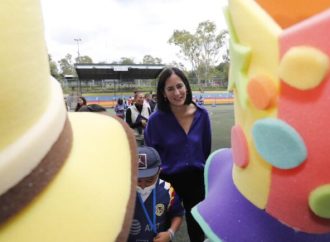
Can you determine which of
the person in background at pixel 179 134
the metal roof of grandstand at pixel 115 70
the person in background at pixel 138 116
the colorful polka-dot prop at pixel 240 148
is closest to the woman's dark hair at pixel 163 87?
the person in background at pixel 179 134

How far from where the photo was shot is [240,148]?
0.85 m

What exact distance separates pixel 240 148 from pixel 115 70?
14.7 m

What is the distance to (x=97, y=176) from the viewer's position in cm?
58

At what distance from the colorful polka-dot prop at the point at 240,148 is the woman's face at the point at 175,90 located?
3.17 ft

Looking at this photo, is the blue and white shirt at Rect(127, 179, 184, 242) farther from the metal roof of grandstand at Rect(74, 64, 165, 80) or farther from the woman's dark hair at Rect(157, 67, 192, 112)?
the metal roof of grandstand at Rect(74, 64, 165, 80)

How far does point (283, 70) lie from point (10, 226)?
0.53m

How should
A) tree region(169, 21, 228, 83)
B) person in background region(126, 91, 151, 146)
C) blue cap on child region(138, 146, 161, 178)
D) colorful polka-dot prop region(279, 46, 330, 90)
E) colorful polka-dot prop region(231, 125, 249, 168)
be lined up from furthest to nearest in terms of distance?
tree region(169, 21, 228, 83), person in background region(126, 91, 151, 146), blue cap on child region(138, 146, 161, 178), colorful polka-dot prop region(231, 125, 249, 168), colorful polka-dot prop region(279, 46, 330, 90)

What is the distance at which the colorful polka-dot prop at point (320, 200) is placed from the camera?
700mm

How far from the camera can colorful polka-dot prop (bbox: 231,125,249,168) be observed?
837 millimetres

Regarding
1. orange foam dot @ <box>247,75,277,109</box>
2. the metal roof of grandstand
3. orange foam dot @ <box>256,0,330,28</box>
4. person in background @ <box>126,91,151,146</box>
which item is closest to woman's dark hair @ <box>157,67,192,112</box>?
orange foam dot @ <box>256,0,330,28</box>

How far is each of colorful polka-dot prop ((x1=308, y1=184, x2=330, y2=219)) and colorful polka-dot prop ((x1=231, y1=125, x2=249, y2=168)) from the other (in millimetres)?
170

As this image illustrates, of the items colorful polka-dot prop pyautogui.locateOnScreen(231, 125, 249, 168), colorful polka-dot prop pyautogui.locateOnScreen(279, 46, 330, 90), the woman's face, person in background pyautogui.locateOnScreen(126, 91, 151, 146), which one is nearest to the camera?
colorful polka-dot prop pyautogui.locateOnScreen(279, 46, 330, 90)

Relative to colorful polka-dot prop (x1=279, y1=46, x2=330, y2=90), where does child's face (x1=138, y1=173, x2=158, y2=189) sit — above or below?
below

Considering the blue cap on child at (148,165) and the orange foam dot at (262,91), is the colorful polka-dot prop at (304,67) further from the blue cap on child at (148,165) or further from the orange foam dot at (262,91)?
the blue cap on child at (148,165)
